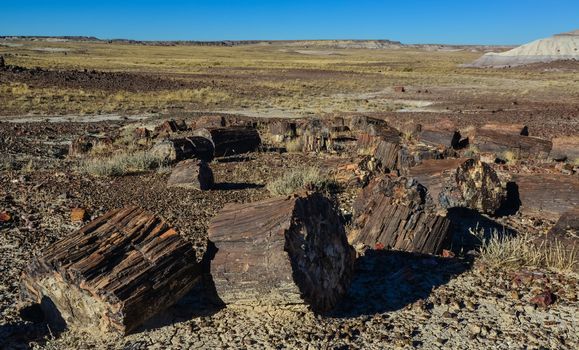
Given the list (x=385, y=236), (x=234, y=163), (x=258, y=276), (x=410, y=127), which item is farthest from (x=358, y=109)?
(x=258, y=276)

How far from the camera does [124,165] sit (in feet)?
37.2

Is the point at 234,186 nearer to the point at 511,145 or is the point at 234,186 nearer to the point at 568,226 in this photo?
the point at 568,226

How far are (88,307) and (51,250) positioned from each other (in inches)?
24.7

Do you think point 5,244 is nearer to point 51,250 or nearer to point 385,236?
point 51,250

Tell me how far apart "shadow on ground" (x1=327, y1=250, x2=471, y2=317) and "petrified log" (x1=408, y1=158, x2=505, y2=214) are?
91.2 inches

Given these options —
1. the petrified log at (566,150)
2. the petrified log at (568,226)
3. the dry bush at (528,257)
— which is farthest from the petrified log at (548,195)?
the petrified log at (566,150)

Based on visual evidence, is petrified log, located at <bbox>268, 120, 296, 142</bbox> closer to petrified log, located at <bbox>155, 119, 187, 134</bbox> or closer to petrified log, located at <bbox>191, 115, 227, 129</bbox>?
petrified log, located at <bbox>191, 115, 227, 129</bbox>

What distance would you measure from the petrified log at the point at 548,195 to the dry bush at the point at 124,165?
6942 mm

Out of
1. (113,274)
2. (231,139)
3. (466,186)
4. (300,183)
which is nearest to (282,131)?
(231,139)

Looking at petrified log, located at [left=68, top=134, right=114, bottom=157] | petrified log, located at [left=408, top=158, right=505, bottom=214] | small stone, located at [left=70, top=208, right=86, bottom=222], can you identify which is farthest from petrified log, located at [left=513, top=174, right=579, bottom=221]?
petrified log, located at [left=68, top=134, right=114, bottom=157]

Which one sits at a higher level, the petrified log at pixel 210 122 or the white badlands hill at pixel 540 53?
the white badlands hill at pixel 540 53

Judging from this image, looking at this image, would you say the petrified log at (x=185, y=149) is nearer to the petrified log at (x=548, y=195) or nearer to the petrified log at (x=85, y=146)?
the petrified log at (x=85, y=146)

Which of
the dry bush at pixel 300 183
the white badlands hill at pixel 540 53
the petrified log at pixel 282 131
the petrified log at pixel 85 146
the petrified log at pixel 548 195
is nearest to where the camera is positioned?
the petrified log at pixel 548 195

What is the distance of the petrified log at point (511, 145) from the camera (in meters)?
13.4
